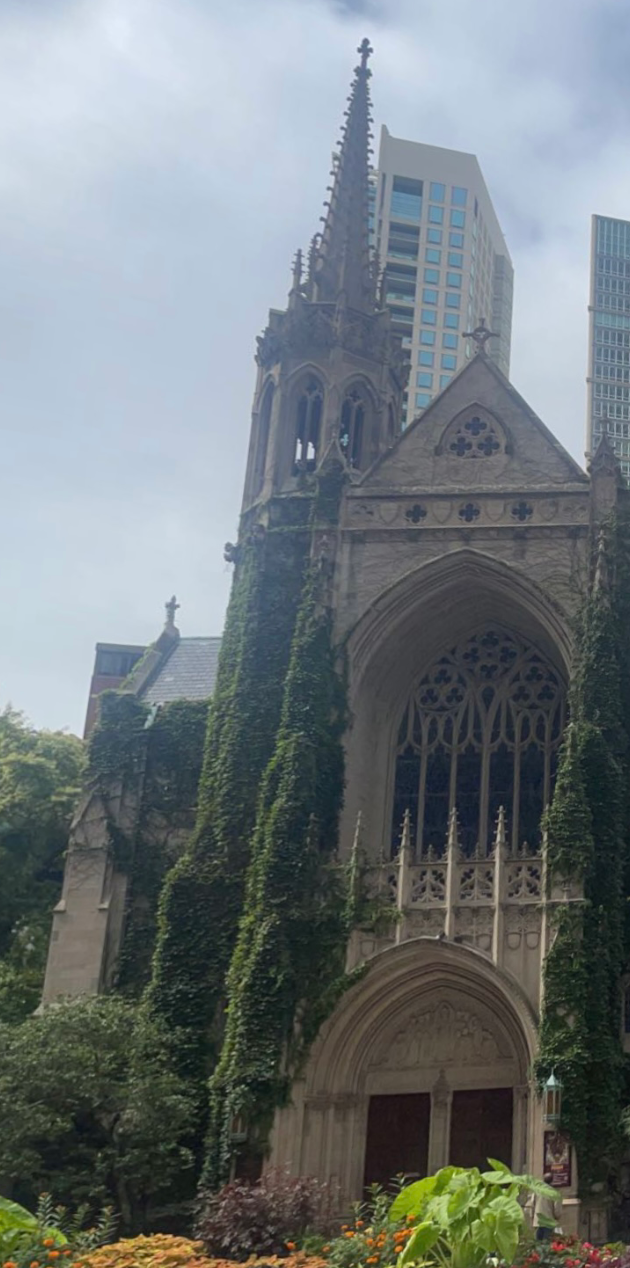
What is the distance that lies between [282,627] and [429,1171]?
12514 millimetres

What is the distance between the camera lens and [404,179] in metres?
111

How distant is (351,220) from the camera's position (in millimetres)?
44094

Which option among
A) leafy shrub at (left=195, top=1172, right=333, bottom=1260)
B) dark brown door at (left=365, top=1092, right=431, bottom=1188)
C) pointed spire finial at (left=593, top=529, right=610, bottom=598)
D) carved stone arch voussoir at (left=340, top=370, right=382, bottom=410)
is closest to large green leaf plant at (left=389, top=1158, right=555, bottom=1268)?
Answer: leafy shrub at (left=195, top=1172, right=333, bottom=1260)

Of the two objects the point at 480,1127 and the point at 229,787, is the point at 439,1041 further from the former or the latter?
the point at 229,787

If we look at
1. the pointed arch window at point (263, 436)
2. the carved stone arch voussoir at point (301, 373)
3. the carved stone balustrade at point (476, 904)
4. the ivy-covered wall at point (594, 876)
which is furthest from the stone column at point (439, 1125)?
the carved stone arch voussoir at point (301, 373)

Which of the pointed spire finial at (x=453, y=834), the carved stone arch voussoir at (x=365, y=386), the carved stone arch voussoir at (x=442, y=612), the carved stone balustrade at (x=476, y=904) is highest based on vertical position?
the carved stone arch voussoir at (x=365, y=386)

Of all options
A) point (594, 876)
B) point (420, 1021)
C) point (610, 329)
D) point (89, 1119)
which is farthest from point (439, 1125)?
point (610, 329)

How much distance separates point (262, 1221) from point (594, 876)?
1152 cm

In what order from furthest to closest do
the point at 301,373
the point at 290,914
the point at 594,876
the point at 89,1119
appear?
the point at 301,373 < the point at 290,914 < the point at 594,876 < the point at 89,1119

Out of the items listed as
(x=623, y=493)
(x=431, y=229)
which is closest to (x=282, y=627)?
(x=623, y=493)

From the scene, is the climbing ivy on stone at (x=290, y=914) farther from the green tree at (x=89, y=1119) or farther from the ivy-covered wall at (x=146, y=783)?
the ivy-covered wall at (x=146, y=783)

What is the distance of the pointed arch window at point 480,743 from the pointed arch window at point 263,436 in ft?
23.3

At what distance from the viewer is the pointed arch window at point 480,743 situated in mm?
34875

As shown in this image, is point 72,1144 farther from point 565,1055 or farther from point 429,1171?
point 565,1055
